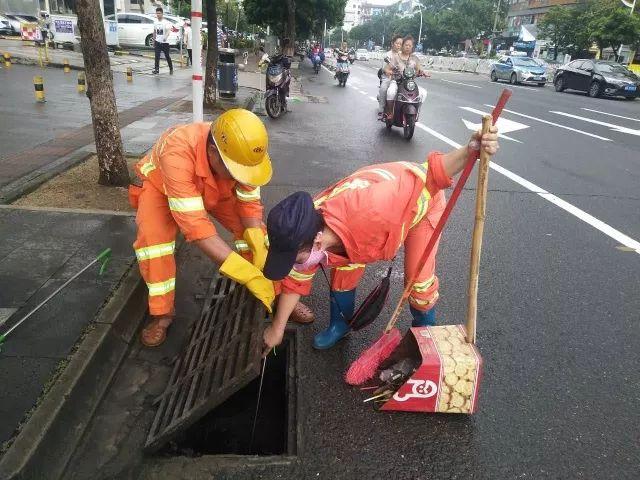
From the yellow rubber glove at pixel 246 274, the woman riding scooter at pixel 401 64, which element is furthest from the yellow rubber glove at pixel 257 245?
the woman riding scooter at pixel 401 64

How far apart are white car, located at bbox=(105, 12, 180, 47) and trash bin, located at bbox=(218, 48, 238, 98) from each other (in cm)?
1498

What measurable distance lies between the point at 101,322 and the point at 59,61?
57.7 ft

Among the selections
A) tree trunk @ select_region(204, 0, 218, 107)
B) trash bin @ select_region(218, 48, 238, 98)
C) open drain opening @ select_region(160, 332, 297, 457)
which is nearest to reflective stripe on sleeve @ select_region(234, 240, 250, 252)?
open drain opening @ select_region(160, 332, 297, 457)

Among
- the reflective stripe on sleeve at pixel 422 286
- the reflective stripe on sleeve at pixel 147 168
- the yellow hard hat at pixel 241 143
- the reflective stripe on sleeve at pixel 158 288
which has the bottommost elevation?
the reflective stripe on sleeve at pixel 158 288

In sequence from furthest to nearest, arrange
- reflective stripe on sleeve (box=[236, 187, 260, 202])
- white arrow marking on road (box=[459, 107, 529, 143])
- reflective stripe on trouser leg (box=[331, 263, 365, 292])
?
white arrow marking on road (box=[459, 107, 529, 143])
reflective stripe on sleeve (box=[236, 187, 260, 202])
reflective stripe on trouser leg (box=[331, 263, 365, 292])

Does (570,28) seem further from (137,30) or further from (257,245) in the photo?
(257,245)

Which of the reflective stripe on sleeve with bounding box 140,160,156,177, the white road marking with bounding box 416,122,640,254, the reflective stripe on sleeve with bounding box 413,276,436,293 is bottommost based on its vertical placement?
the white road marking with bounding box 416,122,640,254

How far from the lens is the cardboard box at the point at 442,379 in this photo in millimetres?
2213

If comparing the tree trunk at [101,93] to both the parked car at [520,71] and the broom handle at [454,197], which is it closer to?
the broom handle at [454,197]

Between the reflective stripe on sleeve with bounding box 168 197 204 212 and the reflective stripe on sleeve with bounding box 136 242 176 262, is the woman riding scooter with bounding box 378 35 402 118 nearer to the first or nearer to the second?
the reflective stripe on sleeve with bounding box 136 242 176 262

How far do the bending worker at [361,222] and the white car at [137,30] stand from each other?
2568cm

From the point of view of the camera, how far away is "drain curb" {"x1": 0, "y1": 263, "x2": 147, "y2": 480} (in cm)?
188

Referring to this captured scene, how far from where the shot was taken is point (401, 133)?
31.4ft

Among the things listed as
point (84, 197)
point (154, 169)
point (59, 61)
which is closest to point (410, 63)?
point (84, 197)
